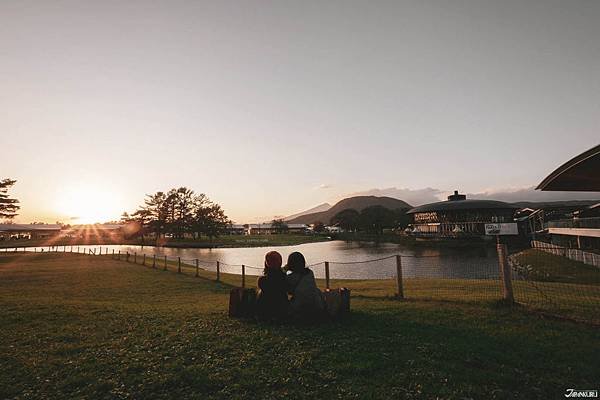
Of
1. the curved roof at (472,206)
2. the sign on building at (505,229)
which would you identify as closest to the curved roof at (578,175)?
the sign on building at (505,229)

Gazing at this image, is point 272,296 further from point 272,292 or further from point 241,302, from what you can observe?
point 241,302

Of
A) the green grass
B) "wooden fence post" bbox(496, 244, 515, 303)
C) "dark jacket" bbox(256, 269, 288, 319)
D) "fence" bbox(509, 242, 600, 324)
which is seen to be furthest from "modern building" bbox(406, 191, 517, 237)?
"dark jacket" bbox(256, 269, 288, 319)

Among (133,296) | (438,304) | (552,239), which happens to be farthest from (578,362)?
(552,239)

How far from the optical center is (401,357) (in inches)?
223

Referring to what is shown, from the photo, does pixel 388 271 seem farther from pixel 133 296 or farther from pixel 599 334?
pixel 599 334

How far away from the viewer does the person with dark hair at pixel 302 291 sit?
758cm

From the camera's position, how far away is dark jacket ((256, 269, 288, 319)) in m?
7.60

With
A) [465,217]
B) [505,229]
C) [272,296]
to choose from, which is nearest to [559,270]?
[272,296]

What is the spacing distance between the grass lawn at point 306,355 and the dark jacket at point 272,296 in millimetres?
415

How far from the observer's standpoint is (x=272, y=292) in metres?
7.82

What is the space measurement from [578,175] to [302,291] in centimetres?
1237

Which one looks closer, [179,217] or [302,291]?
[302,291]

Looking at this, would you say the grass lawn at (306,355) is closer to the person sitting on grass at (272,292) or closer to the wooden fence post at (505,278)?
the person sitting on grass at (272,292)

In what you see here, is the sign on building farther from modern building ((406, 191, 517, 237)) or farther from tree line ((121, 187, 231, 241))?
tree line ((121, 187, 231, 241))
